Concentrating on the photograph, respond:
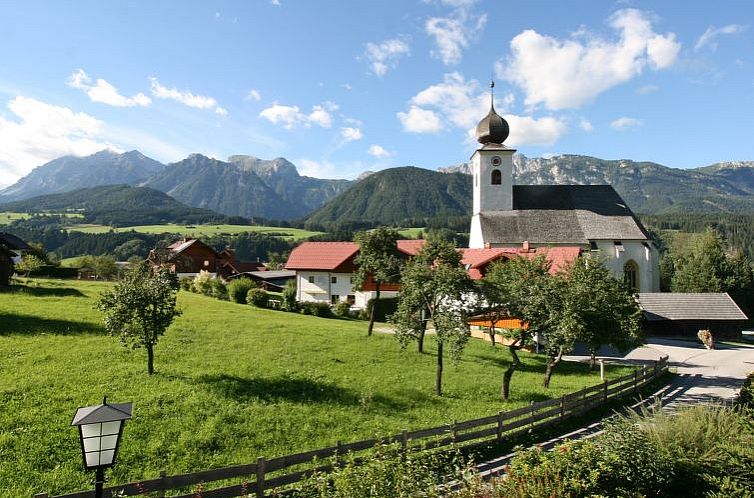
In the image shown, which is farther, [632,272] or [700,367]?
[632,272]

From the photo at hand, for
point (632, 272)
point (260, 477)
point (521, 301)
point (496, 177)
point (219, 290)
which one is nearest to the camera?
point (260, 477)

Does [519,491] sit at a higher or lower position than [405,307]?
lower

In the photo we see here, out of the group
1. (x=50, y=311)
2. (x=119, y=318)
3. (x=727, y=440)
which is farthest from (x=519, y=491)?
(x=50, y=311)

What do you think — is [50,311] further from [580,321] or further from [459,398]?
[580,321]

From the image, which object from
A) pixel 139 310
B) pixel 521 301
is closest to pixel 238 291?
pixel 139 310

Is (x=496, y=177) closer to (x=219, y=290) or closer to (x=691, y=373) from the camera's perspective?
(x=691, y=373)

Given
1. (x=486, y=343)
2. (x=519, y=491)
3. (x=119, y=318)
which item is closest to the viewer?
(x=519, y=491)

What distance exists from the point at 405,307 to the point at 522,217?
3305cm

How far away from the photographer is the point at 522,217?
156 feet

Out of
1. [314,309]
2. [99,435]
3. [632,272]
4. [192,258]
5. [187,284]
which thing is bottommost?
[314,309]

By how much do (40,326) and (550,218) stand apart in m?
44.8

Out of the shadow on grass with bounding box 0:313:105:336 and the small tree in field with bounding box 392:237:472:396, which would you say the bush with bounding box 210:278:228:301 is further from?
the small tree in field with bounding box 392:237:472:396

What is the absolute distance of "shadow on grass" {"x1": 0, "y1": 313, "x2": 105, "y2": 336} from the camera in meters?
19.3

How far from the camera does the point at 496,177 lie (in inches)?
1987
